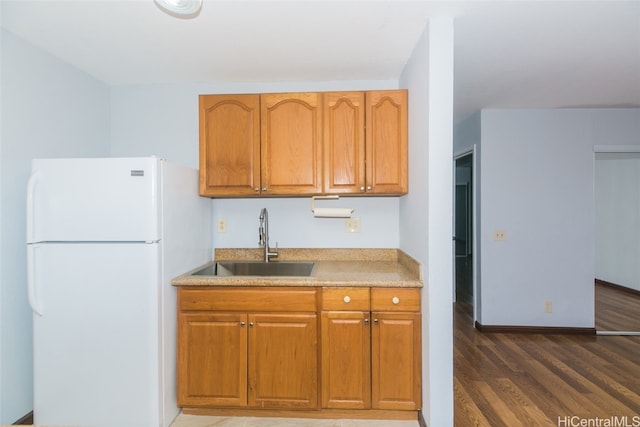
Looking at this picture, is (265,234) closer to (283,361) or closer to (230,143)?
(230,143)

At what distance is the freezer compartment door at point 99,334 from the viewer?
5.84ft

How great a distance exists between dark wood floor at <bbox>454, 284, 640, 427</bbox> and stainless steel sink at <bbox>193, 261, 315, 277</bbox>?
1406 mm

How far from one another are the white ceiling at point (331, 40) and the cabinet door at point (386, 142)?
0.98 feet

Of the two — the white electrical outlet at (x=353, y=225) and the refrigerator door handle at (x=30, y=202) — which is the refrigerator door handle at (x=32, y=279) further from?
the white electrical outlet at (x=353, y=225)

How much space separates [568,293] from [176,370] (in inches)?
146

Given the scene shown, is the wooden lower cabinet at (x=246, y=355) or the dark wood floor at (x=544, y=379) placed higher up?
the wooden lower cabinet at (x=246, y=355)

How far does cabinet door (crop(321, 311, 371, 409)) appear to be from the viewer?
190 cm

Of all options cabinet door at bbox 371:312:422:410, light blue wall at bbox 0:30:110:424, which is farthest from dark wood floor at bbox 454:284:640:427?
light blue wall at bbox 0:30:110:424

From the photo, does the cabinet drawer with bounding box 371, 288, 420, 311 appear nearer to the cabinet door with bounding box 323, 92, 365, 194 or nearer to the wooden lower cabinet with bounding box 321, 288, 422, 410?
the wooden lower cabinet with bounding box 321, 288, 422, 410

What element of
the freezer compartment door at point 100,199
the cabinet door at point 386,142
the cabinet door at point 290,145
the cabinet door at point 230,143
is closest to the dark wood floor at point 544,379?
the cabinet door at point 386,142

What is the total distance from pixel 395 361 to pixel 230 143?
1788 millimetres

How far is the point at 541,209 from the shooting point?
3320 millimetres

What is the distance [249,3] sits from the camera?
1.62 m

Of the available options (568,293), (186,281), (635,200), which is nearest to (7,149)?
(186,281)
